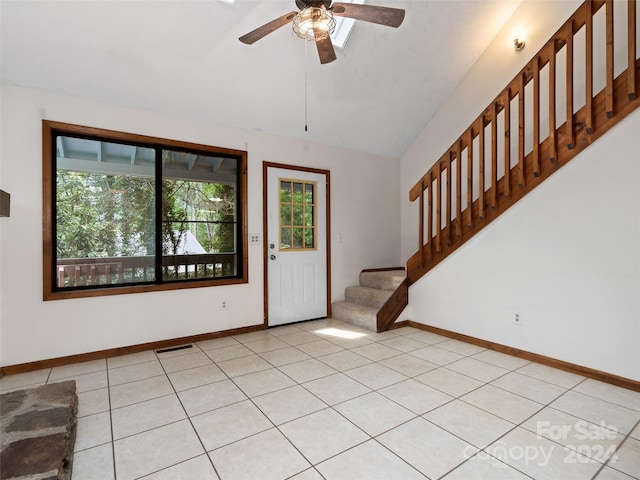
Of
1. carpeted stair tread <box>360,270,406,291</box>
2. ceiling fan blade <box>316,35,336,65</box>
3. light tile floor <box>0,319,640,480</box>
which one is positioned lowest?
light tile floor <box>0,319,640,480</box>

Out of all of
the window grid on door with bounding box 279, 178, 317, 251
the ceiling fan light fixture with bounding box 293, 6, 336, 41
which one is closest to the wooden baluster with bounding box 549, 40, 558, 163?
the ceiling fan light fixture with bounding box 293, 6, 336, 41

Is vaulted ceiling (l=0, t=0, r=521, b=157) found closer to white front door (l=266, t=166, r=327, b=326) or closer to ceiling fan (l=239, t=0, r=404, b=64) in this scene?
white front door (l=266, t=166, r=327, b=326)

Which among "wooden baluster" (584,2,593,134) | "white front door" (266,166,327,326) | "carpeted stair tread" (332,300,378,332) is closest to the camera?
"wooden baluster" (584,2,593,134)

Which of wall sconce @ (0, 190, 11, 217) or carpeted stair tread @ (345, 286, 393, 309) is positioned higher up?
wall sconce @ (0, 190, 11, 217)

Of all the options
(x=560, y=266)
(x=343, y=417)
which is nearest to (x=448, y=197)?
(x=560, y=266)

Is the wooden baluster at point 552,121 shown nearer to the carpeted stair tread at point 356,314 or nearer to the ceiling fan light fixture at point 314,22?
the ceiling fan light fixture at point 314,22

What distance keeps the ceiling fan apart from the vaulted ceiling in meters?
0.79

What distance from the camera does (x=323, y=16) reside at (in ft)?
7.14

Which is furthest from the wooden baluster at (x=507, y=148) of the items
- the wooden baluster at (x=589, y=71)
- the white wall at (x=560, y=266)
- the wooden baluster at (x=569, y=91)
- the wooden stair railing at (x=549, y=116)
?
the wooden baluster at (x=589, y=71)

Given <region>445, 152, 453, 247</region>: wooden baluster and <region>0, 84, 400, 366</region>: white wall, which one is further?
<region>445, 152, 453, 247</region>: wooden baluster

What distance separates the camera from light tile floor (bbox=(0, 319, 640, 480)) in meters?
1.69

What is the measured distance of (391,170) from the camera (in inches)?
213

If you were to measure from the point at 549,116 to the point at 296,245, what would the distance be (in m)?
3.03

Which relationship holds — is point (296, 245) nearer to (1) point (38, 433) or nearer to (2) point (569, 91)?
(1) point (38, 433)
